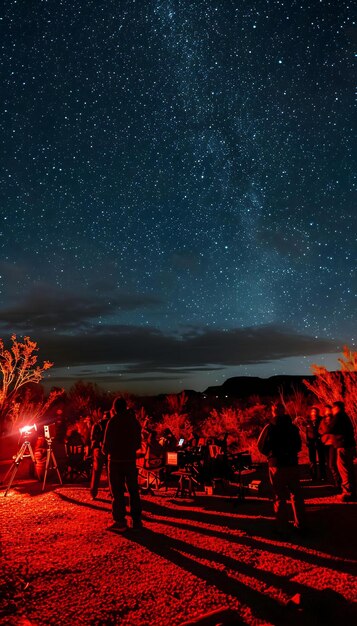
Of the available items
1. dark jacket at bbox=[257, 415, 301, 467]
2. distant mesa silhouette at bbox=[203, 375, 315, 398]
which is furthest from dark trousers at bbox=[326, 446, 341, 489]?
distant mesa silhouette at bbox=[203, 375, 315, 398]

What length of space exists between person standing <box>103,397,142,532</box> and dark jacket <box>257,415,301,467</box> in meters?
1.95

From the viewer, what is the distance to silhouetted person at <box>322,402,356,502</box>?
8297mm

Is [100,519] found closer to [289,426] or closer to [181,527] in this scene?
[181,527]

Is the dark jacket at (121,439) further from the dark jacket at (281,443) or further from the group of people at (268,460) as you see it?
the dark jacket at (281,443)

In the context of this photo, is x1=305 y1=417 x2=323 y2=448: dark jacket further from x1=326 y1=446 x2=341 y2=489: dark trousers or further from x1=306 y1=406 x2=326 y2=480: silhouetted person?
x1=326 y1=446 x2=341 y2=489: dark trousers

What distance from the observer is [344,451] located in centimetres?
838

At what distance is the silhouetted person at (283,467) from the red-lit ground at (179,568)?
31 centimetres

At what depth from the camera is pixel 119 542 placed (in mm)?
6273

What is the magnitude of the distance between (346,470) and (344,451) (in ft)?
1.13

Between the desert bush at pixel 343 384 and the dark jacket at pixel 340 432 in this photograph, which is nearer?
the dark jacket at pixel 340 432

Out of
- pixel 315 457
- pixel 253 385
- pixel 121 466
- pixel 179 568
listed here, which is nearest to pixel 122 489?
pixel 121 466

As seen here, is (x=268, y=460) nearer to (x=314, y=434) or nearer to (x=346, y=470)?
(x=346, y=470)

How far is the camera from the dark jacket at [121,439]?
6949mm

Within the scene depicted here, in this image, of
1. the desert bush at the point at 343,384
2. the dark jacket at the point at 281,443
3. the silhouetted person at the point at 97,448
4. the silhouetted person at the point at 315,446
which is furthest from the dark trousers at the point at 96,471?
the desert bush at the point at 343,384
